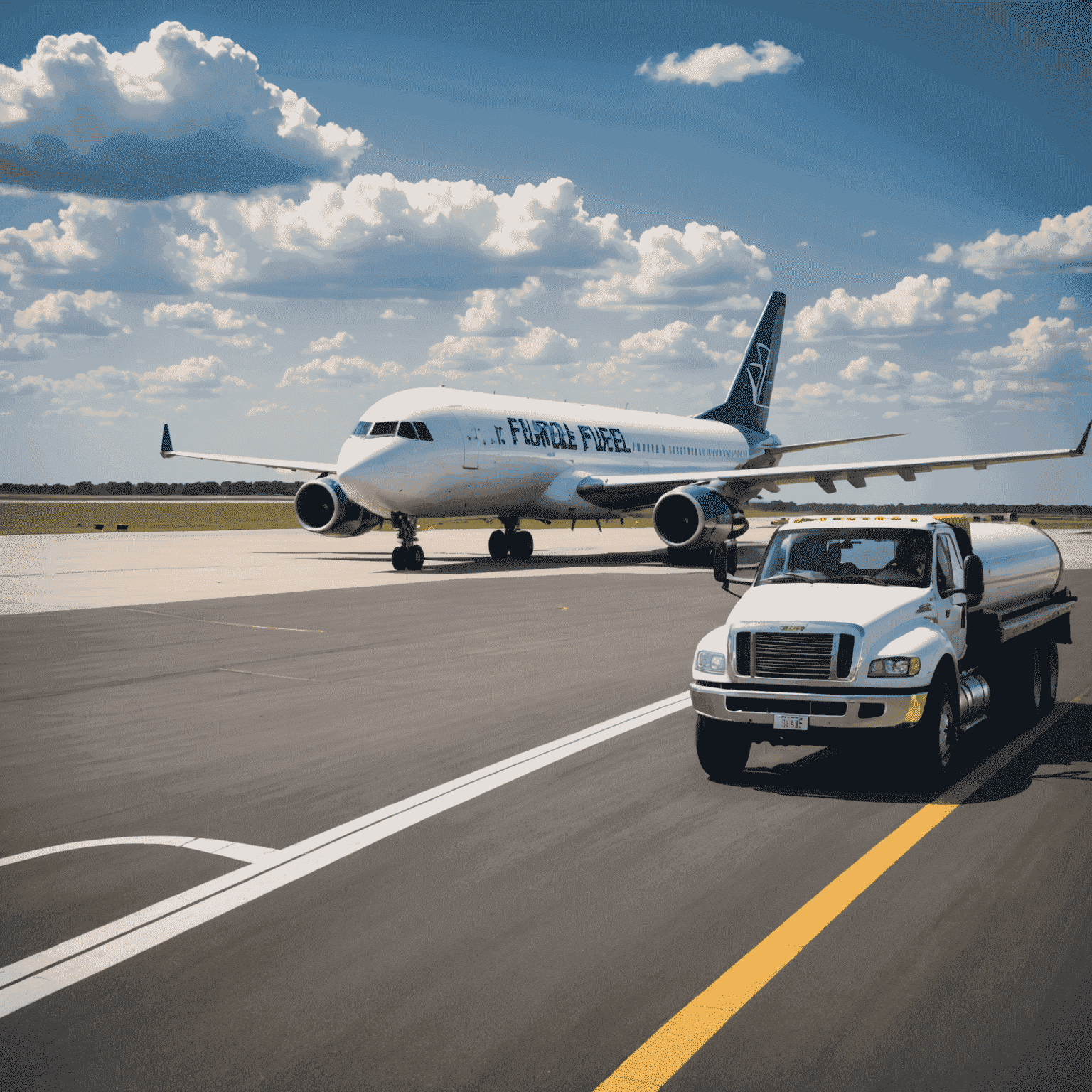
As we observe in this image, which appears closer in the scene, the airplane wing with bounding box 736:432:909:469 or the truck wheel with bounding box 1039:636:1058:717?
the truck wheel with bounding box 1039:636:1058:717

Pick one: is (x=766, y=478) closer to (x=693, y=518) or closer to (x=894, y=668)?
(x=693, y=518)

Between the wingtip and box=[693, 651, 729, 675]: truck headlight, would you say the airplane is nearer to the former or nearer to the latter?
the wingtip

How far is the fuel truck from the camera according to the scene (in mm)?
7074

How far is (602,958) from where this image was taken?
4547mm

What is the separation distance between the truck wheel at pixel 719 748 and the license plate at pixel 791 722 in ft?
1.27

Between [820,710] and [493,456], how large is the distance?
22839mm

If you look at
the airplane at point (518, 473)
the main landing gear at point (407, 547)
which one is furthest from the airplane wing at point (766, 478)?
the main landing gear at point (407, 547)

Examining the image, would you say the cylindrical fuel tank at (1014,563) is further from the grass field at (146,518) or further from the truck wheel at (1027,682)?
the grass field at (146,518)

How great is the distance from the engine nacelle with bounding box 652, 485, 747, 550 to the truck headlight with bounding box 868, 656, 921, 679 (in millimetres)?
21562

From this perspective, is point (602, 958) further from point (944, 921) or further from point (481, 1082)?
point (944, 921)

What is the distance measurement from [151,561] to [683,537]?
14.4m

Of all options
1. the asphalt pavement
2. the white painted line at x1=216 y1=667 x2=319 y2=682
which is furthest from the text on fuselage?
the asphalt pavement

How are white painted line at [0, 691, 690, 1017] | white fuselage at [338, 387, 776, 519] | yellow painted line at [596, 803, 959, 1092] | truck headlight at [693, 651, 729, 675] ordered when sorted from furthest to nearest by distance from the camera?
1. white fuselage at [338, 387, 776, 519]
2. truck headlight at [693, 651, 729, 675]
3. white painted line at [0, 691, 690, 1017]
4. yellow painted line at [596, 803, 959, 1092]

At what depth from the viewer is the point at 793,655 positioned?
23.8 ft
